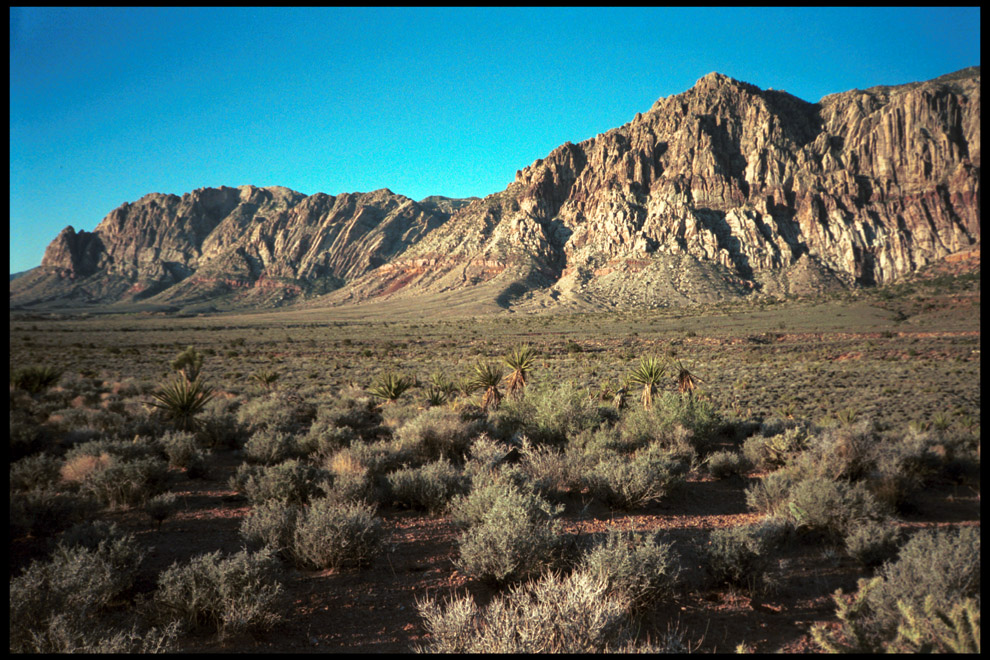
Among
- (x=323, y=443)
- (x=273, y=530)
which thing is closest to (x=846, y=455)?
(x=273, y=530)

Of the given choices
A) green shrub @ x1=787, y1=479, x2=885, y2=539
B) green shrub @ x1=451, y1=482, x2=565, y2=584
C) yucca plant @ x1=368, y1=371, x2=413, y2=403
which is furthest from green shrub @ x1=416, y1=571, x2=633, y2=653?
yucca plant @ x1=368, y1=371, x2=413, y2=403

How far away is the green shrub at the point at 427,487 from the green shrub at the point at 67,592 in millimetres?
3175

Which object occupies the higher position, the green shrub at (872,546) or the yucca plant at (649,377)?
the yucca plant at (649,377)

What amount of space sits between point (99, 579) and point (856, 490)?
320 inches

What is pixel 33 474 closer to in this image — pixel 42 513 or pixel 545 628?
pixel 42 513

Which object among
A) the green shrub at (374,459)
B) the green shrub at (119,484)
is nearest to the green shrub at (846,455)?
the green shrub at (374,459)

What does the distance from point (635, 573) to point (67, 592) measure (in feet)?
15.4

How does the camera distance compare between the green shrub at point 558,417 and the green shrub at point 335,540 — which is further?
the green shrub at point 558,417

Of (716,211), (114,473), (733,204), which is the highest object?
(733,204)

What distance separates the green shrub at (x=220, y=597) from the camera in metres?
3.60

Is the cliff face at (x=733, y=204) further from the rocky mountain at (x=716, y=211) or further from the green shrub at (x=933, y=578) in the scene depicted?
the green shrub at (x=933, y=578)

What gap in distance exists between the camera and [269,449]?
8609mm

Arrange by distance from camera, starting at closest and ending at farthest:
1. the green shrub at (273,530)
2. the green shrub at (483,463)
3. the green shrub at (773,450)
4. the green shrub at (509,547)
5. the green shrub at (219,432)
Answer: the green shrub at (509,547)
the green shrub at (273,530)
the green shrub at (483,463)
the green shrub at (773,450)
the green shrub at (219,432)

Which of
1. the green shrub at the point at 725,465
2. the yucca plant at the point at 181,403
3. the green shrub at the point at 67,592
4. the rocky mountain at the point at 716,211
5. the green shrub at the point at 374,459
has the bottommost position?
the green shrub at the point at 725,465
